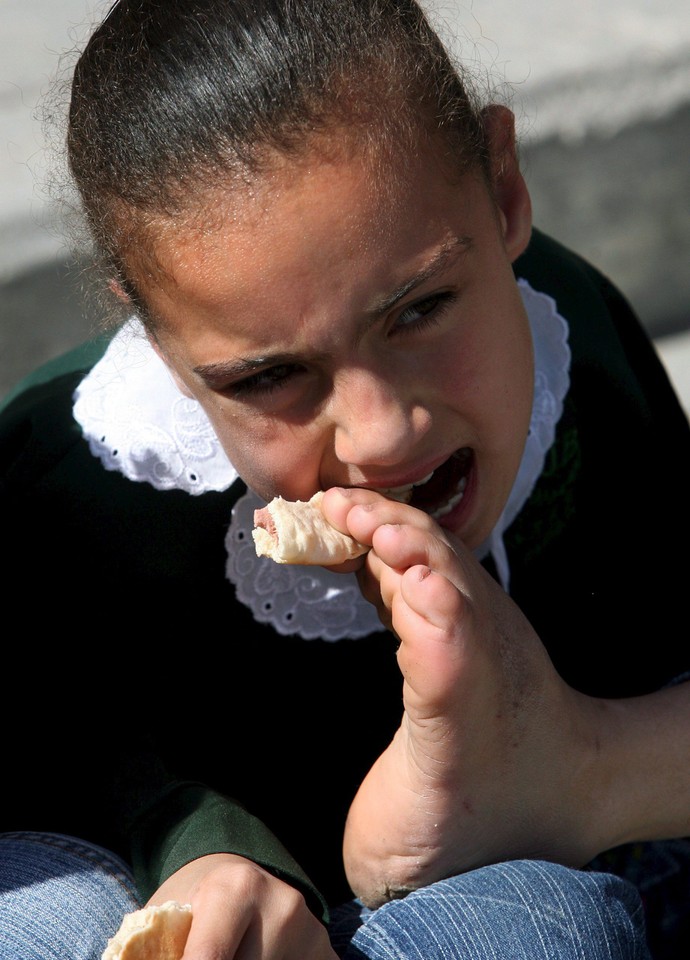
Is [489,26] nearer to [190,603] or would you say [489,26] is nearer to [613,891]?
[190,603]

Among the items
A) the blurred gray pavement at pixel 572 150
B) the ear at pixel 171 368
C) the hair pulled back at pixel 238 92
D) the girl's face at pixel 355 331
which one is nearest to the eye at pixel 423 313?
the girl's face at pixel 355 331

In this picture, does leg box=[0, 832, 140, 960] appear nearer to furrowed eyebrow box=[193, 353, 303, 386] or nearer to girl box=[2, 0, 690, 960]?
girl box=[2, 0, 690, 960]

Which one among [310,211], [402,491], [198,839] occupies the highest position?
[310,211]

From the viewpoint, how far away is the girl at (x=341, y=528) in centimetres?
84

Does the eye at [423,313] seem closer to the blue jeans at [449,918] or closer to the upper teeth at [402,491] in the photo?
the upper teeth at [402,491]

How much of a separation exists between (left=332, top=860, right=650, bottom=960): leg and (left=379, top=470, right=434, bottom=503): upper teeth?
0.29 m

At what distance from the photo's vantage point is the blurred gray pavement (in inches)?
71.9

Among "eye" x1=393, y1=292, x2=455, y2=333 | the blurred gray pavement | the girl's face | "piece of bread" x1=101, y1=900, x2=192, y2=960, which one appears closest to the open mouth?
the girl's face

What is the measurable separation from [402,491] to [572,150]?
4.03 ft

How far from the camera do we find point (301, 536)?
88 centimetres

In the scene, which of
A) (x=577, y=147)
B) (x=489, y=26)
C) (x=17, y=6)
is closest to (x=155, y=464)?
(x=577, y=147)

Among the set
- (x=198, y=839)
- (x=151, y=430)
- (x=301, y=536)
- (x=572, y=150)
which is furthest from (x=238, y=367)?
(x=572, y=150)

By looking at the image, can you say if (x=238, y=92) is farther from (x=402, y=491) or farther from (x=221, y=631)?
(x=221, y=631)

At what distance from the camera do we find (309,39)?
86 cm
